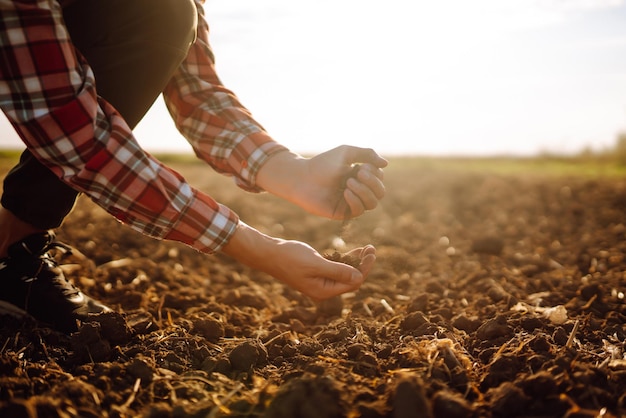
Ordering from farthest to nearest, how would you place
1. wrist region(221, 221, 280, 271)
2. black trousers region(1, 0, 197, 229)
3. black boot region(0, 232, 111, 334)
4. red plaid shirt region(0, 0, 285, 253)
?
black boot region(0, 232, 111, 334)
black trousers region(1, 0, 197, 229)
wrist region(221, 221, 280, 271)
red plaid shirt region(0, 0, 285, 253)

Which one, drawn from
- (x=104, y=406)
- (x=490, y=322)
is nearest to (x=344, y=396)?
(x=104, y=406)

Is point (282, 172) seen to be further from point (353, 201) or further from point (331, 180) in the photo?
point (353, 201)

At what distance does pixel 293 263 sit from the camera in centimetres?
166

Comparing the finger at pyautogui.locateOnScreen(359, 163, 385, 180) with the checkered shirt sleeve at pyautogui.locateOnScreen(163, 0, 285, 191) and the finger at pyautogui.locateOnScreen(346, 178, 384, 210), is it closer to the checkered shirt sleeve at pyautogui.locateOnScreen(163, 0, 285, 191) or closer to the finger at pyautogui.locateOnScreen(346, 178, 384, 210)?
the finger at pyautogui.locateOnScreen(346, 178, 384, 210)

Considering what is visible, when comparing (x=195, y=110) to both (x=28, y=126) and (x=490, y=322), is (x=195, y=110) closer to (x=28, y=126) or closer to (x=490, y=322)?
(x=28, y=126)

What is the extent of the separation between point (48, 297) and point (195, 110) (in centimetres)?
88

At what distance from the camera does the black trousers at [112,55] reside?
1.76 m

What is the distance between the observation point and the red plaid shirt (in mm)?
1336

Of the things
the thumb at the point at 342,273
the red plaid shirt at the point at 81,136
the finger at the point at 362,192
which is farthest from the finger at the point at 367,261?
the red plaid shirt at the point at 81,136

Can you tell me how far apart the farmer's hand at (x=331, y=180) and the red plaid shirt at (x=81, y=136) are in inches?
16.3

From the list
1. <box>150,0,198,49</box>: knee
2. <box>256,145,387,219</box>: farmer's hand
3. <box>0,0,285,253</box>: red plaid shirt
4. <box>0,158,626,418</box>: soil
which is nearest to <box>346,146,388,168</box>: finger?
<box>256,145,387,219</box>: farmer's hand

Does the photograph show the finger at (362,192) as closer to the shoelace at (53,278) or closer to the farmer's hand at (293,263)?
the farmer's hand at (293,263)

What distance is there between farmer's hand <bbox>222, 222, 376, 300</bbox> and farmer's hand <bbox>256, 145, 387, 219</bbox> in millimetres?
242

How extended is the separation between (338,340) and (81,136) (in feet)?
3.45
